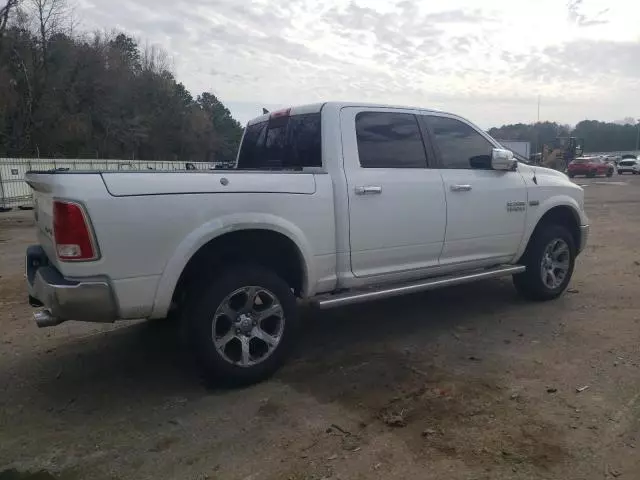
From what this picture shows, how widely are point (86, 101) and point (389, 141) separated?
169ft

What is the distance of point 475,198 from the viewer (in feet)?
A: 17.4

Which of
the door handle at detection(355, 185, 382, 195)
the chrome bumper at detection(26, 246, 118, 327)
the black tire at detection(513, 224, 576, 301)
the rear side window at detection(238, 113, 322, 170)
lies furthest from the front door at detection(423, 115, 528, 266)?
the chrome bumper at detection(26, 246, 118, 327)

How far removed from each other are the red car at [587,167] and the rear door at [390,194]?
39.8m

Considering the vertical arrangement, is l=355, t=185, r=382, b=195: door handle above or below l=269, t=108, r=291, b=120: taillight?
below

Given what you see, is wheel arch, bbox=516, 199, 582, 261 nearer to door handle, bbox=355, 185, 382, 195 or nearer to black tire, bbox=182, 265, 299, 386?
door handle, bbox=355, 185, 382, 195

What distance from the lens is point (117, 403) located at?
3.82 meters

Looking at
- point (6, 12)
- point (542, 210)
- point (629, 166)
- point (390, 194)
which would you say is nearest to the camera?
point (390, 194)

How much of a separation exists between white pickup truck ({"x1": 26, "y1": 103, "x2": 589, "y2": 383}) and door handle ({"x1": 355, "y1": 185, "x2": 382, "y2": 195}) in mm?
12

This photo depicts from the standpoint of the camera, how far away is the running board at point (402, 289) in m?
4.27

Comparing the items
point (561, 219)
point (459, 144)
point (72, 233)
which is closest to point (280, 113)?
point (459, 144)

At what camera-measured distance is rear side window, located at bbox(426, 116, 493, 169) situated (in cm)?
524

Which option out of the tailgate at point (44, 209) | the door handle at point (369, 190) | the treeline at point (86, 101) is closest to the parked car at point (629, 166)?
the treeline at point (86, 101)

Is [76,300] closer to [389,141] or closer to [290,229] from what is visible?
[290,229]

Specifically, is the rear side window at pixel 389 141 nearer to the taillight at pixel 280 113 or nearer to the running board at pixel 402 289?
the taillight at pixel 280 113
